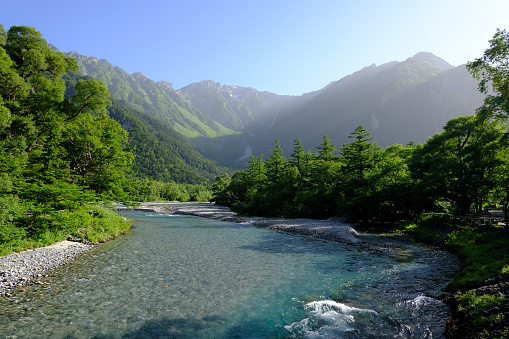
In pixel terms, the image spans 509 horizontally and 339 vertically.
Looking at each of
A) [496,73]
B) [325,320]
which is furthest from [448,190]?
[325,320]

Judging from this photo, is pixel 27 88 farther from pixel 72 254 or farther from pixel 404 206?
pixel 404 206

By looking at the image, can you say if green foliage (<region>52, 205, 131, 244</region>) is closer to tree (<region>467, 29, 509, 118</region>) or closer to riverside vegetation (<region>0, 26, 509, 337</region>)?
riverside vegetation (<region>0, 26, 509, 337</region>)

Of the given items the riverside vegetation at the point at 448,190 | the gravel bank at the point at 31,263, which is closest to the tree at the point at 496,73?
the riverside vegetation at the point at 448,190

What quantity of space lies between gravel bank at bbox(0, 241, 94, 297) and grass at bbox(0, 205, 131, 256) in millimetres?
834

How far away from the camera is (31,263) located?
15.8 meters

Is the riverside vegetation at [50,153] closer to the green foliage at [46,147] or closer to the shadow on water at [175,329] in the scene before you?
the green foliage at [46,147]

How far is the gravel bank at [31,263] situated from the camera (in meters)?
13.2

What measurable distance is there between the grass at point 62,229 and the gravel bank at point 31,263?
83 centimetres

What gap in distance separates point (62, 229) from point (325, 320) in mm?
24766

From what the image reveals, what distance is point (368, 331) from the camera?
9.41 meters

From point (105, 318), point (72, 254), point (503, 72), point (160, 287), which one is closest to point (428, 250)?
point (503, 72)

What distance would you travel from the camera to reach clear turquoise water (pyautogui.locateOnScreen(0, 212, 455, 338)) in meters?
9.55

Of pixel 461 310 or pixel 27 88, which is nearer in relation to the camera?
pixel 461 310

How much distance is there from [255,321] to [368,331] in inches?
174
